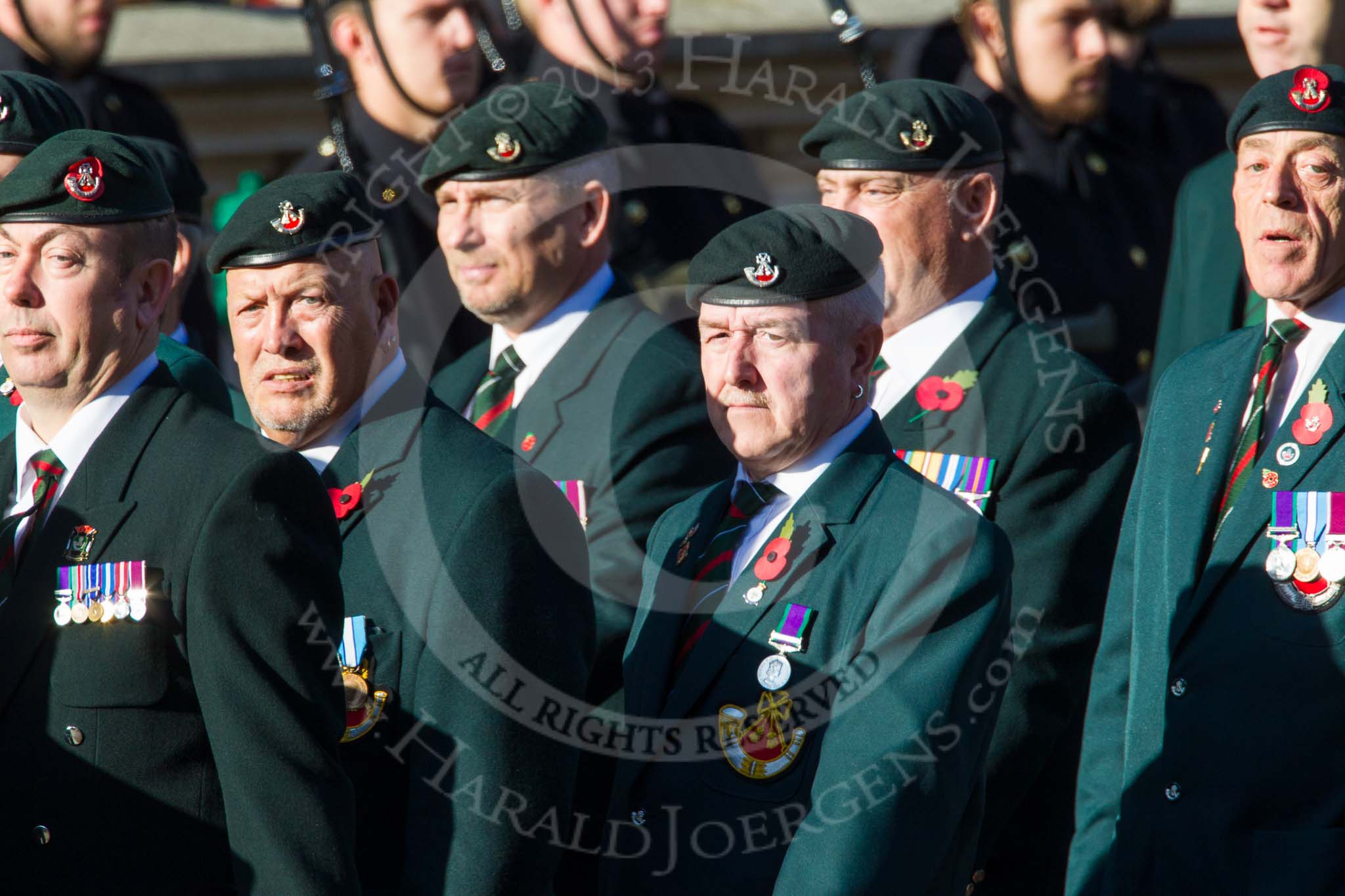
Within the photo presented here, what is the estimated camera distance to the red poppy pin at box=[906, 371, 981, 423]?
482 cm

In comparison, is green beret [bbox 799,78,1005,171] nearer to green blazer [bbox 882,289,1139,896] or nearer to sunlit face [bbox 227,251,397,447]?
green blazer [bbox 882,289,1139,896]

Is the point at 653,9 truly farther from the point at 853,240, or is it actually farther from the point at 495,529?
the point at 495,529

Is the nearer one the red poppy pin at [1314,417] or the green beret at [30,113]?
the red poppy pin at [1314,417]

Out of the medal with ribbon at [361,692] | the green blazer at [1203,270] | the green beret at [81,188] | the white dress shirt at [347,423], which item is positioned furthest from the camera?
the green blazer at [1203,270]

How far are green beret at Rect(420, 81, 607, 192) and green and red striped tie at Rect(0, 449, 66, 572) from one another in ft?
6.16

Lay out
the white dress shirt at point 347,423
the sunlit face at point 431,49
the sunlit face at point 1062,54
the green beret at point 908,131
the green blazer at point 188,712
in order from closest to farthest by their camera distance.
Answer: the green blazer at point 188,712
the white dress shirt at point 347,423
the green beret at point 908,131
the sunlit face at point 1062,54
the sunlit face at point 431,49

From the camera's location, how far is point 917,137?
16.5 feet

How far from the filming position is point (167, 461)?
3469 millimetres

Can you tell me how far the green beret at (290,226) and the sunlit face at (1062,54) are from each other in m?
3.02

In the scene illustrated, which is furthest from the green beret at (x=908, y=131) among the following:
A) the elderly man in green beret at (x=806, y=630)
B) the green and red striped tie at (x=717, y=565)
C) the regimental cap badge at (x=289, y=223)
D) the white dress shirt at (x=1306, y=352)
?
the regimental cap badge at (x=289, y=223)

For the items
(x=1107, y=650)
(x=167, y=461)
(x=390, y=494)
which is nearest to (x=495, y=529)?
(x=390, y=494)

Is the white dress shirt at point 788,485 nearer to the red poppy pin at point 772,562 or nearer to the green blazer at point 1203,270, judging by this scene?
the red poppy pin at point 772,562

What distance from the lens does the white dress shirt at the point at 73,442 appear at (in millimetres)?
3543

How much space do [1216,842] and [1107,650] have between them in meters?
0.60
